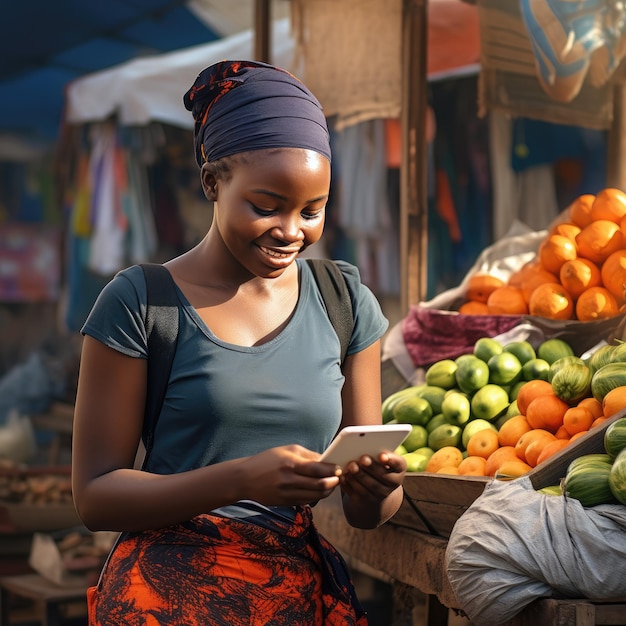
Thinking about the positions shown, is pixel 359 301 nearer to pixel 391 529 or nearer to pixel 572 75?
pixel 391 529

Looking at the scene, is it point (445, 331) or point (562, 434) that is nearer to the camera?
point (562, 434)

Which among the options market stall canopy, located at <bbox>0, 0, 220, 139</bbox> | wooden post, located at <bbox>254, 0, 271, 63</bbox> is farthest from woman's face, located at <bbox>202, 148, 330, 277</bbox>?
market stall canopy, located at <bbox>0, 0, 220, 139</bbox>

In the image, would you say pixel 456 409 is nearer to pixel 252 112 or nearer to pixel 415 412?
pixel 415 412

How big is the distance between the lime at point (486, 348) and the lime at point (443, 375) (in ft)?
0.39

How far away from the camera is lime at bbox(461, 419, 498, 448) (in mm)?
3691

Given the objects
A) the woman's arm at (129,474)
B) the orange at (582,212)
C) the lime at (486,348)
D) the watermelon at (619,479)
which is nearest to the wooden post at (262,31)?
the orange at (582,212)

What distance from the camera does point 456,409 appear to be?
379cm

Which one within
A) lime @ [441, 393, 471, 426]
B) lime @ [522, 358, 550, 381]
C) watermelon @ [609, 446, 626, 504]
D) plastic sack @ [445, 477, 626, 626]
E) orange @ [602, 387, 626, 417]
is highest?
lime @ [522, 358, 550, 381]

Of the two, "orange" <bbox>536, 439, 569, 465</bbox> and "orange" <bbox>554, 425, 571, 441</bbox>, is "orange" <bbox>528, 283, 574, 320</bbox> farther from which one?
"orange" <bbox>536, 439, 569, 465</bbox>

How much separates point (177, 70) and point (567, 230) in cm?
401

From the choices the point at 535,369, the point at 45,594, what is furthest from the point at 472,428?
the point at 45,594

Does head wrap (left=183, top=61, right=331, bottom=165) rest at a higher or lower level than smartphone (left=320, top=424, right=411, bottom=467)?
higher

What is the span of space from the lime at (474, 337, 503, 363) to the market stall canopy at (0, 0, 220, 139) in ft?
14.3

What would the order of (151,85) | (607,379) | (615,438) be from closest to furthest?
(615,438) → (607,379) → (151,85)
